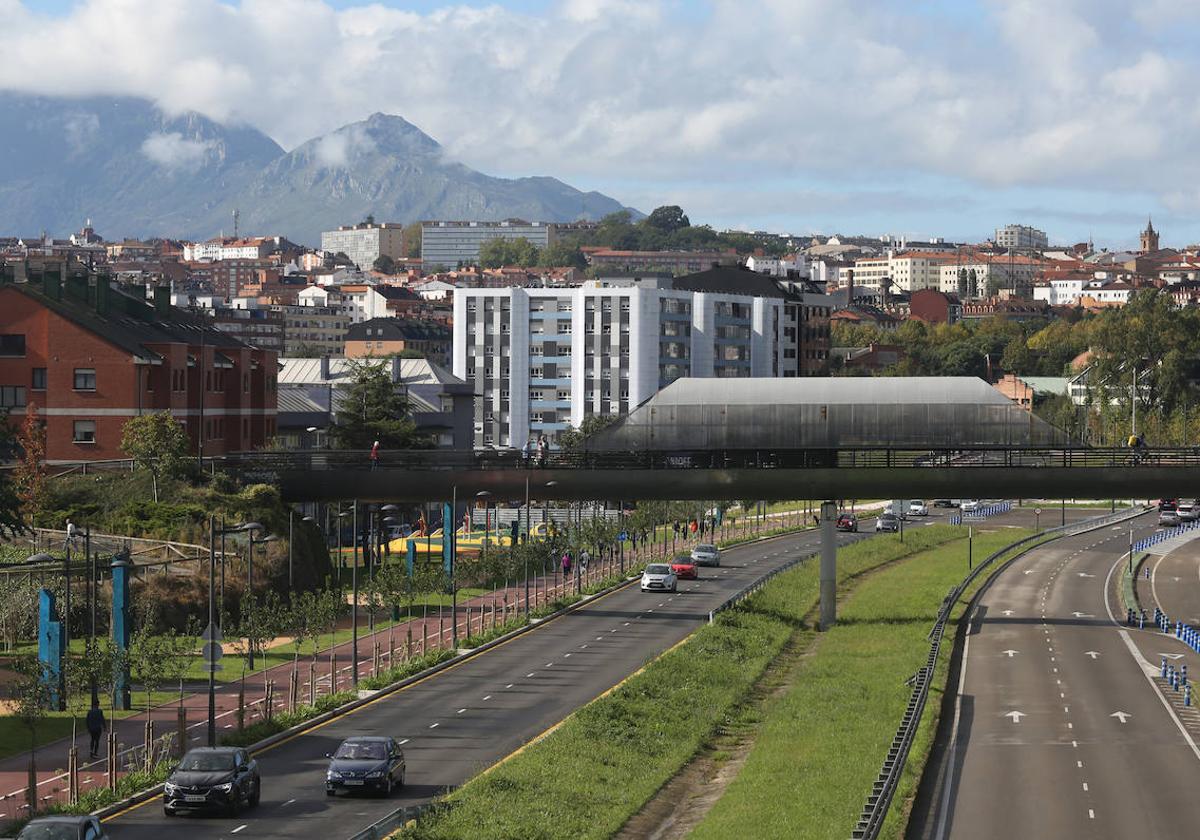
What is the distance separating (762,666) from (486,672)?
12338 mm

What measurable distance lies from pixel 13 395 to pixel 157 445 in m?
15.1

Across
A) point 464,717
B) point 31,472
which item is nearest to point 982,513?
point 31,472

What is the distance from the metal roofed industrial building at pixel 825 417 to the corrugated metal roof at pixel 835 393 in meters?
0.05

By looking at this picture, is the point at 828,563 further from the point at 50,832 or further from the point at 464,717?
the point at 50,832

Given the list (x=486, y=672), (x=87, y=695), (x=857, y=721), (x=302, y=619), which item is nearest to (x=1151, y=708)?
(x=857, y=721)

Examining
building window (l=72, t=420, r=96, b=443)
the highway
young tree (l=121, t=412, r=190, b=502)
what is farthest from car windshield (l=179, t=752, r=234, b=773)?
building window (l=72, t=420, r=96, b=443)

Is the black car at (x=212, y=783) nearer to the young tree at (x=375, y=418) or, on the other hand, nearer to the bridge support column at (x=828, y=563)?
the bridge support column at (x=828, y=563)

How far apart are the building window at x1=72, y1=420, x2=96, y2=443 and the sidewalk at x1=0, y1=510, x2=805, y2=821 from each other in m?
24.4

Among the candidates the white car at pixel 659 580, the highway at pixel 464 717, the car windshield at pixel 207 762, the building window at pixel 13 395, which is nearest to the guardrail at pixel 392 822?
the highway at pixel 464 717

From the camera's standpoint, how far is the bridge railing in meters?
89.1

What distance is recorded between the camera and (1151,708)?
2778 inches

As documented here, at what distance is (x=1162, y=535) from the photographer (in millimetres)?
160375

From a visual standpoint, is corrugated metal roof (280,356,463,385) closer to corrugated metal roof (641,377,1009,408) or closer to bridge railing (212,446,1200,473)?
bridge railing (212,446,1200,473)

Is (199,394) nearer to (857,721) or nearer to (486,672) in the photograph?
(486,672)
